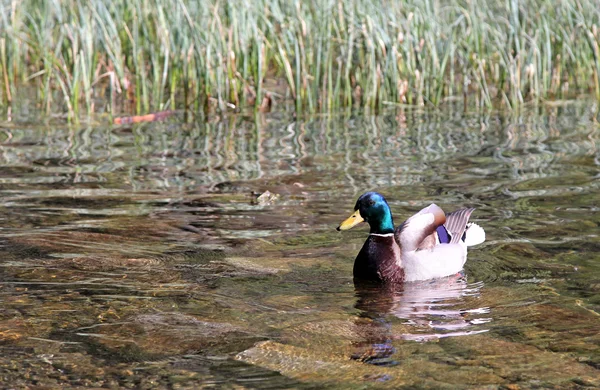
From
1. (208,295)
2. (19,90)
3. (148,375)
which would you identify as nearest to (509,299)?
(208,295)

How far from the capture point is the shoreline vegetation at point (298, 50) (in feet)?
34.6

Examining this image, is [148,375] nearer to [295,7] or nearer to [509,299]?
[509,299]

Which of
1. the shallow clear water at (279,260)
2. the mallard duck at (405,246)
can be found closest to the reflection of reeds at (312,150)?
the shallow clear water at (279,260)

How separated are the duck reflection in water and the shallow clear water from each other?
0.6 inches

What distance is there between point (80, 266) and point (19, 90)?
7.12 meters

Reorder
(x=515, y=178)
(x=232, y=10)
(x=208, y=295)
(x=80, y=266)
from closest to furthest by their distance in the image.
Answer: (x=208, y=295) < (x=80, y=266) < (x=515, y=178) < (x=232, y=10)

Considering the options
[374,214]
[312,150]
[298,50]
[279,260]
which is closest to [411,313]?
[374,214]

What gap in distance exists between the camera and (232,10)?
34.5 feet

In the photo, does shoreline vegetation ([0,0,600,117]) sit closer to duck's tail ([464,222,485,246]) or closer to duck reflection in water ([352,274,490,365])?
duck's tail ([464,222,485,246])

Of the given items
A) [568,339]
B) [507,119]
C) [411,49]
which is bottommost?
[568,339]

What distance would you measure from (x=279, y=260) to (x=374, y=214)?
600 millimetres

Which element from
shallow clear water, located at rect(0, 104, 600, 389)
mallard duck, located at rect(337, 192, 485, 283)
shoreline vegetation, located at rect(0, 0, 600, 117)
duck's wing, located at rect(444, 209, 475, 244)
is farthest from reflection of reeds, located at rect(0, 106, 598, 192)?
mallard duck, located at rect(337, 192, 485, 283)

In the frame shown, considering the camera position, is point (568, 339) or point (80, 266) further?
point (80, 266)

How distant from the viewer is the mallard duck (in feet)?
19.1
